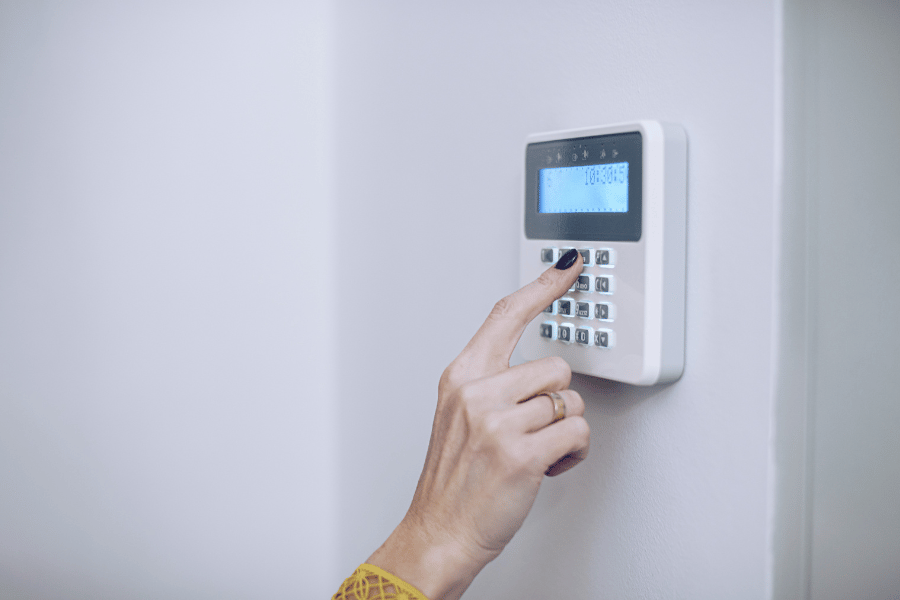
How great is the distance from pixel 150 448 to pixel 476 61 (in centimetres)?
74

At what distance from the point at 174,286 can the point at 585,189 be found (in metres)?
0.67

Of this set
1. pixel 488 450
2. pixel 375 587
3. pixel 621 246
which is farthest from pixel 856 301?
pixel 375 587

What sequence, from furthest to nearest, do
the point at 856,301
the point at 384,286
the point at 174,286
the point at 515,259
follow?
the point at 174,286, the point at 384,286, the point at 515,259, the point at 856,301

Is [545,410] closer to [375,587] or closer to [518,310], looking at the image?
[518,310]

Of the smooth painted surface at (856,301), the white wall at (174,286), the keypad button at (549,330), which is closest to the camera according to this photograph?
the smooth painted surface at (856,301)

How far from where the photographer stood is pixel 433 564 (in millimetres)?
457

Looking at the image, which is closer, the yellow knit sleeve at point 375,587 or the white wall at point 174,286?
the yellow knit sleeve at point 375,587

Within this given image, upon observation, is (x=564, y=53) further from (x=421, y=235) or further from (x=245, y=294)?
(x=245, y=294)

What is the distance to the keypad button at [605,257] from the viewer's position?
0.44 metres

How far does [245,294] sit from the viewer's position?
903 mm

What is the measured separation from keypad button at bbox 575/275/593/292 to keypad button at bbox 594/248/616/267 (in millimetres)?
15

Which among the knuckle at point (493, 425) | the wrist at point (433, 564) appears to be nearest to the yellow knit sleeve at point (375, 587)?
the wrist at point (433, 564)

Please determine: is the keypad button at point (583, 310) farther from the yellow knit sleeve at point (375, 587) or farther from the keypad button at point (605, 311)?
the yellow knit sleeve at point (375, 587)

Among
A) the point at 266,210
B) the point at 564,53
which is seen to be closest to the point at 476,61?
the point at 564,53
